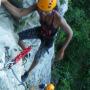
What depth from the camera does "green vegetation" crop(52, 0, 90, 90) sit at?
878 centimetres

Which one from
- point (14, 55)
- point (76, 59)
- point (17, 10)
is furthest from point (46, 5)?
point (76, 59)

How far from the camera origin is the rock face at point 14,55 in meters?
5.31

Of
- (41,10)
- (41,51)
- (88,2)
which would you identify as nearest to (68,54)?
(88,2)

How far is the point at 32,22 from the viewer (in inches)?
282

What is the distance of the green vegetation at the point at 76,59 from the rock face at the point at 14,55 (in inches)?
36.4

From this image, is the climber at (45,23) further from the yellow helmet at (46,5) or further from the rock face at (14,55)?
the rock face at (14,55)

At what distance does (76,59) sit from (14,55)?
365cm

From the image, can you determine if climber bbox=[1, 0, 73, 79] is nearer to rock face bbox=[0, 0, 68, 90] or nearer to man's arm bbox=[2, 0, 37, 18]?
man's arm bbox=[2, 0, 37, 18]

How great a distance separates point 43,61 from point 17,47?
A: 1.14 metres

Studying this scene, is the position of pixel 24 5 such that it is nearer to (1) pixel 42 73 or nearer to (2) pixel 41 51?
(2) pixel 41 51

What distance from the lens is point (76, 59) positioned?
930 cm

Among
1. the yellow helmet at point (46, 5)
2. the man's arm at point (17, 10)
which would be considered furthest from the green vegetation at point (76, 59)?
the yellow helmet at point (46, 5)

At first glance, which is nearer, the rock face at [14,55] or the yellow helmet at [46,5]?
the rock face at [14,55]

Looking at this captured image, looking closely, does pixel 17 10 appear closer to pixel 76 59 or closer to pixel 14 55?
pixel 14 55
